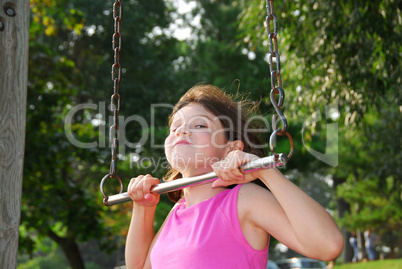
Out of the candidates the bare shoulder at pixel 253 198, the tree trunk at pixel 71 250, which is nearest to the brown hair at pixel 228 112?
the bare shoulder at pixel 253 198

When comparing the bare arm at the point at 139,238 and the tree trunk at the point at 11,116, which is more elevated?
the tree trunk at the point at 11,116

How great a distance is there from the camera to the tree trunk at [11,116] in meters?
1.89

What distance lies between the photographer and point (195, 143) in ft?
5.50

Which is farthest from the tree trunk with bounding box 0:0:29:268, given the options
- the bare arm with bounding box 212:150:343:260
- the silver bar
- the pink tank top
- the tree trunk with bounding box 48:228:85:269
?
the tree trunk with bounding box 48:228:85:269

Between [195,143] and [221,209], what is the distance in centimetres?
25

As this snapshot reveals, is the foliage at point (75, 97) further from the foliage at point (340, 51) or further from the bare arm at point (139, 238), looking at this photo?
the bare arm at point (139, 238)

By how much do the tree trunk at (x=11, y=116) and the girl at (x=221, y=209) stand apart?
48 centimetres

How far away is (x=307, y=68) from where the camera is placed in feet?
15.7

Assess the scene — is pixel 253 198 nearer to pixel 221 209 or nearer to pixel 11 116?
pixel 221 209

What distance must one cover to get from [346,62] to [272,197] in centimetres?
331

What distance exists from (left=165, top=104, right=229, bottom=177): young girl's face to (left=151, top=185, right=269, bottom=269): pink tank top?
0.13 metres

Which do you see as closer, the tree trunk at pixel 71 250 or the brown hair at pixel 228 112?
the brown hair at pixel 228 112

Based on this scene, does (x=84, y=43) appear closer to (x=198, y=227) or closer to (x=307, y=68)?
(x=307, y=68)

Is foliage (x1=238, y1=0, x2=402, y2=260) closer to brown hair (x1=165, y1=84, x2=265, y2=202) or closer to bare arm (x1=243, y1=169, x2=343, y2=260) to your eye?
brown hair (x1=165, y1=84, x2=265, y2=202)
